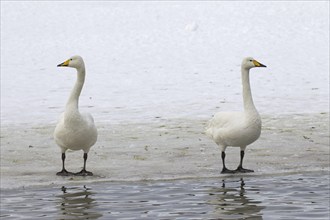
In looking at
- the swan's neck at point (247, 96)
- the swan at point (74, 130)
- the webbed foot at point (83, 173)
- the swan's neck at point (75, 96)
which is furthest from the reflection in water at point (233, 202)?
the swan's neck at point (75, 96)

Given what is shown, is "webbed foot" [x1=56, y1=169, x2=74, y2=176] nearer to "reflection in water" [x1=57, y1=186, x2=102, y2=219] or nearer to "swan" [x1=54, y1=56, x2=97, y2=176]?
"swan" [x1=54, y1=56, x2=97, y2=176]

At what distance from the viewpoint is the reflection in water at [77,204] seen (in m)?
9.16

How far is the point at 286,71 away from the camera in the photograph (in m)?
23.0

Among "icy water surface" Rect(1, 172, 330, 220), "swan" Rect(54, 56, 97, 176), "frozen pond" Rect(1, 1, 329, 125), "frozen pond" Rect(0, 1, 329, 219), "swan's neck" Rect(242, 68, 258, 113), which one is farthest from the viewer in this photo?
"frozen pond" Rect(1, 1, 329, 125)

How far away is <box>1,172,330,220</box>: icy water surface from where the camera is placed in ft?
30.0

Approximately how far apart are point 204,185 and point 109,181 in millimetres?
1307

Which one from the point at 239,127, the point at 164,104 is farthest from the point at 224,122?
the point at 164,104

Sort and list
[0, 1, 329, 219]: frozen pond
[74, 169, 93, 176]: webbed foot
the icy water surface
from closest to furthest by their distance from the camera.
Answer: the icy water surface → [0, 1, 329, 219]: frozen pond → [74, 169, 93, 176]: webbed foot

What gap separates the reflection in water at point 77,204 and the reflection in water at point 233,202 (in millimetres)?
1430

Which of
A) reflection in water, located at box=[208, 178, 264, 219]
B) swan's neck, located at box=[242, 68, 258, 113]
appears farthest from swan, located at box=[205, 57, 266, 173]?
reflection in water, located at box=[208, 178, 264, 219]

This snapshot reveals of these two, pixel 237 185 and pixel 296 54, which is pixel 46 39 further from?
pixel 237 185

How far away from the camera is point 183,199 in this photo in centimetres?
991

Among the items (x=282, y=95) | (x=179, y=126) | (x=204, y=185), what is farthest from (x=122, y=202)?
(x=282, y=95)

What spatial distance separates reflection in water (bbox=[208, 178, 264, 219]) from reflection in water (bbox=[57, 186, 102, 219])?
1430 millimetres
